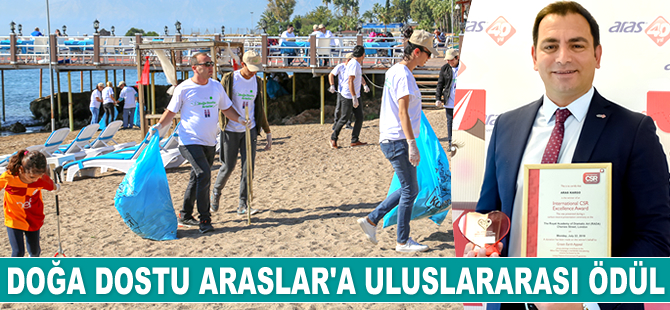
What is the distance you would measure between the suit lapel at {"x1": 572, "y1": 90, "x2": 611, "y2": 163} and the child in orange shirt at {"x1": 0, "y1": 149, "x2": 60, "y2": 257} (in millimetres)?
3571

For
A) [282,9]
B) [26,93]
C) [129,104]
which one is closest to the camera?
[129,104]

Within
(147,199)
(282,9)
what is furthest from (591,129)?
(282,9)

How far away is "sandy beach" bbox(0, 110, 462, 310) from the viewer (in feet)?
15.7

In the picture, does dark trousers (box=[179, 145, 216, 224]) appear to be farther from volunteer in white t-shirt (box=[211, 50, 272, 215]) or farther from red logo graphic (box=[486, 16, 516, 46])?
red logo graphic (box=[486, 16, 516, 46])

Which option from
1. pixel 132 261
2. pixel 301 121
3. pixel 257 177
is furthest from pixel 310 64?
pixel 132 261

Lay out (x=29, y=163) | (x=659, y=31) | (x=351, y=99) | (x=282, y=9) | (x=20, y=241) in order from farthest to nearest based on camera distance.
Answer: (x=282, y=9) → (x=351, y=99) → (x=20, y=241) → (x=29, y=163) → (x=659, y=31)

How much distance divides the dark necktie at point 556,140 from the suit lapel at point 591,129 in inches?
2.2

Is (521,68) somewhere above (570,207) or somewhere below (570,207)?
above

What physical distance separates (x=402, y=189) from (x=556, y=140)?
2.49 metres

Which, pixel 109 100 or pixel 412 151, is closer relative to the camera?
pixel 412 151

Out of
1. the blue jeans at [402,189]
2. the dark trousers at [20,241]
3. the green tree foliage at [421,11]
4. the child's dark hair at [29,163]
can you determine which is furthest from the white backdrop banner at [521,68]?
the green tree foliage at [421,11]

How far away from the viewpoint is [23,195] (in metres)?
3.97

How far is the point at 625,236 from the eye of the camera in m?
1.72

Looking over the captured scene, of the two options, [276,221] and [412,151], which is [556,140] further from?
[276,221]
